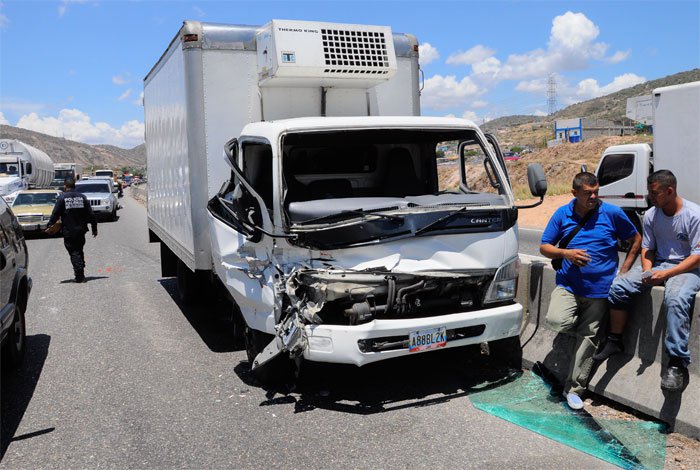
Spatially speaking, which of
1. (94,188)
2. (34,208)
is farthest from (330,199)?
(94,188)

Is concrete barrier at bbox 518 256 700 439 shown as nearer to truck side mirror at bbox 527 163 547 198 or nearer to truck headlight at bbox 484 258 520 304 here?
truck headlight at bbox 484 258 520 304

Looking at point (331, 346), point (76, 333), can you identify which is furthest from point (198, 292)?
point (331, 346)

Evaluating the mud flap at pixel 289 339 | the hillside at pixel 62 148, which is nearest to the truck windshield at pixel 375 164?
the mud flap at pixel 289 339

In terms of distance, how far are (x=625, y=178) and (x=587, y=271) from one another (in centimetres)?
1113

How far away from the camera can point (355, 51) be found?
7.20 metres

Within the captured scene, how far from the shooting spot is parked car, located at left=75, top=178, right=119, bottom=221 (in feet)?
86.2

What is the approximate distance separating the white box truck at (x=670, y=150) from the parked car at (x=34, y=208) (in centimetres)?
1602

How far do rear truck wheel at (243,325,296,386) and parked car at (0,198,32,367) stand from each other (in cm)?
205

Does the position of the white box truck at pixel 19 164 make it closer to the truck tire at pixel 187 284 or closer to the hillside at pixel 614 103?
the truck tire at pixel 187 284

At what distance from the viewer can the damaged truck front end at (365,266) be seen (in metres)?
5.12

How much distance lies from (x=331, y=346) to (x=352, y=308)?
0.33 meters

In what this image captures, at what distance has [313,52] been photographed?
22.8 ft

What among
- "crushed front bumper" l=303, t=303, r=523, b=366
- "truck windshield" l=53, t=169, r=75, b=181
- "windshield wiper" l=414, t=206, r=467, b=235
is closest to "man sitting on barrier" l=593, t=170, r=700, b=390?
"crushed front bumper" l=303, t=303, r=523, b=366

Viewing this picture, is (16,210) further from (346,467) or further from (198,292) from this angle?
(346,467)
